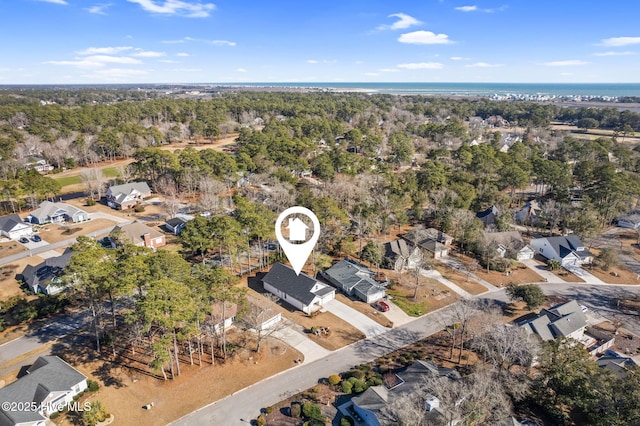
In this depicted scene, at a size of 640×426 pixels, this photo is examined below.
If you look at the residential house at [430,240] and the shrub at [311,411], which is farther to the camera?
the residential house at [430,240]

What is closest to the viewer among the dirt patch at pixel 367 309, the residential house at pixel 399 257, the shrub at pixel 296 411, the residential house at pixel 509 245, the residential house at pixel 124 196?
the shrub at pixel 296 411

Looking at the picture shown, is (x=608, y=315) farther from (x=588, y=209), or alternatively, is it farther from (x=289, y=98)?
(x=289, y=98)

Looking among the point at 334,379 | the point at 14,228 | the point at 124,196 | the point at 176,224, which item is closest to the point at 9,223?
the point at 14,228

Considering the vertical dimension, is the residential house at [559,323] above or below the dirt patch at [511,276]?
above

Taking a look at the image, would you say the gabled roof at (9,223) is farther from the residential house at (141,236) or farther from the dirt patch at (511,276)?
the dirt patch at (511,276)

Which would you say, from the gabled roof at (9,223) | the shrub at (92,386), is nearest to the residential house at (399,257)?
Result: the shrub at (92,386)

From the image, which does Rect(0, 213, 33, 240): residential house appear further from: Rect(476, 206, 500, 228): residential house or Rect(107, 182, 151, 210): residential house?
Rect(476, 206, 500, 228): residential house

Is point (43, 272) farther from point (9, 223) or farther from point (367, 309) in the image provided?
point (367, 309)
